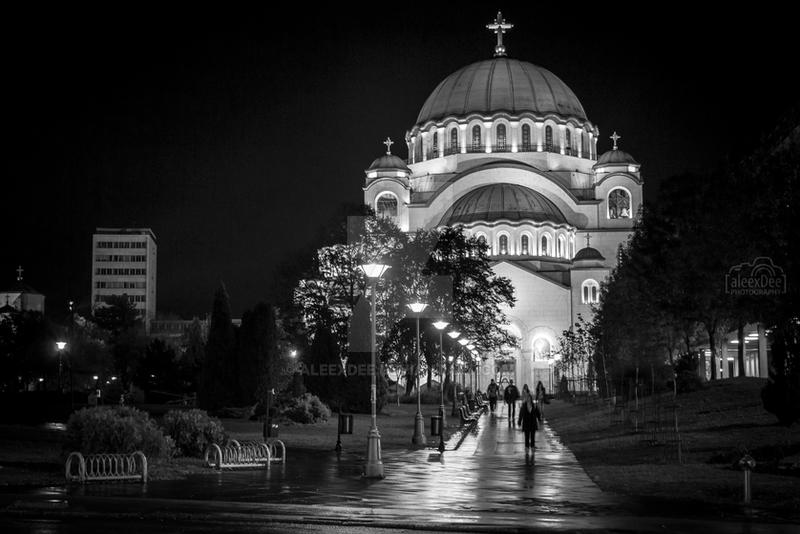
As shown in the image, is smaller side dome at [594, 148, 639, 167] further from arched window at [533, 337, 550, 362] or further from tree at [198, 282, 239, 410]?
A: tree at [198, 282, 239, 410]

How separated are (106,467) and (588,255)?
76515 millimetres

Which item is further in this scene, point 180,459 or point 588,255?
point 588,255

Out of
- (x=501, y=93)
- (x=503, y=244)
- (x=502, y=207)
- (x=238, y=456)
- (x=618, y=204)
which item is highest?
(x=501, y=93)

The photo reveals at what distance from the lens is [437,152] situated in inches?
4082

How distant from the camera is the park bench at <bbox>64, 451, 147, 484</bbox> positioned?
59.4 feet

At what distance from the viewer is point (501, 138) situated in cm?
10188

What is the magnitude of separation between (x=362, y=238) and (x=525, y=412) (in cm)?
2929

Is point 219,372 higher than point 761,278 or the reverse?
the reverse

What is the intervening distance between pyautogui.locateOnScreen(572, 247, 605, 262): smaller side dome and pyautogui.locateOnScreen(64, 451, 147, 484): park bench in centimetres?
7620

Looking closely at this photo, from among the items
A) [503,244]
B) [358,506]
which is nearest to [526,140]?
[503,244]

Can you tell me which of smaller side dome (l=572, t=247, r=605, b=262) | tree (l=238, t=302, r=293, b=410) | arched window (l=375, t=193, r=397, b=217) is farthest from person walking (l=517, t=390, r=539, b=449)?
arched window (l=375, t=193, r=397, b=217)

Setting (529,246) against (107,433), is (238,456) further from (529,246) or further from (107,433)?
(529,246)

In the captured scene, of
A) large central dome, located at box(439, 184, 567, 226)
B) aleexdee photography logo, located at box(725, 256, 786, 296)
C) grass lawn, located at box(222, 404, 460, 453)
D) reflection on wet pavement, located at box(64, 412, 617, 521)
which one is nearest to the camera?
reflection on wet pavement, located at box(64, 412, 617, 521)

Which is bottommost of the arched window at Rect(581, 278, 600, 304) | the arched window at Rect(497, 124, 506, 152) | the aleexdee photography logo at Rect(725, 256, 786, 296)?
the aleexdee photography logo at Rect(725, 256, 786, 296)
